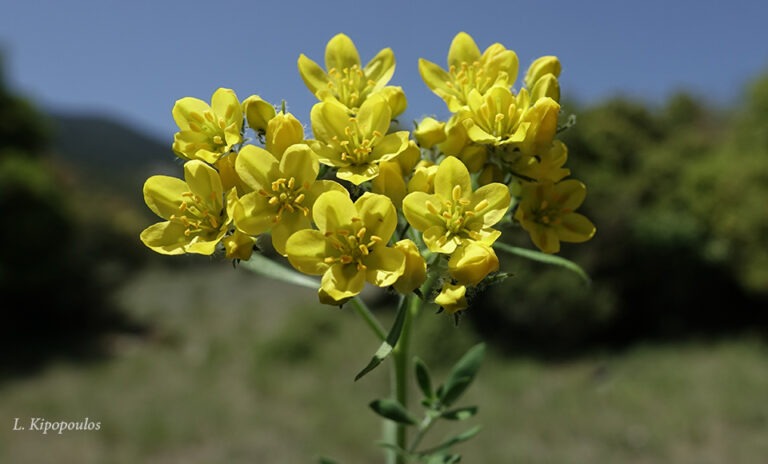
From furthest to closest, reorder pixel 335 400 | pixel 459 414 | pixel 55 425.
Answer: pixel 335 400 < pixel 55 425 < pixel 459 414

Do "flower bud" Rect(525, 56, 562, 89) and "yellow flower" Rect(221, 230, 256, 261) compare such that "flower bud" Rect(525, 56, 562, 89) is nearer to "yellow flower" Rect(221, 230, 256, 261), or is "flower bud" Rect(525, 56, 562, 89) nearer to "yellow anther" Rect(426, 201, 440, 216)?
"yellow anther" Rect(426, 201, 440, 216)

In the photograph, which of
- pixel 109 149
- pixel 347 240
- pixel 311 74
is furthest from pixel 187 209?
pixel 109 149

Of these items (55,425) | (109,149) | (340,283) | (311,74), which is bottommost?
(55,425)

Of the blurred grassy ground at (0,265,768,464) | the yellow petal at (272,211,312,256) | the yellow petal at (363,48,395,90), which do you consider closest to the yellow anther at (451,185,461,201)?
the yellow petal at (272,211,312,256)

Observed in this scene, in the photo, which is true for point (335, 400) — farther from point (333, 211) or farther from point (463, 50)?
point (333, 211)

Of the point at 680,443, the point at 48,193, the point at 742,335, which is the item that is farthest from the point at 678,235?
the point at 48,193

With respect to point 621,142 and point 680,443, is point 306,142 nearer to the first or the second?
point 680,443

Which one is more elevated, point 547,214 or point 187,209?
point 547,214
